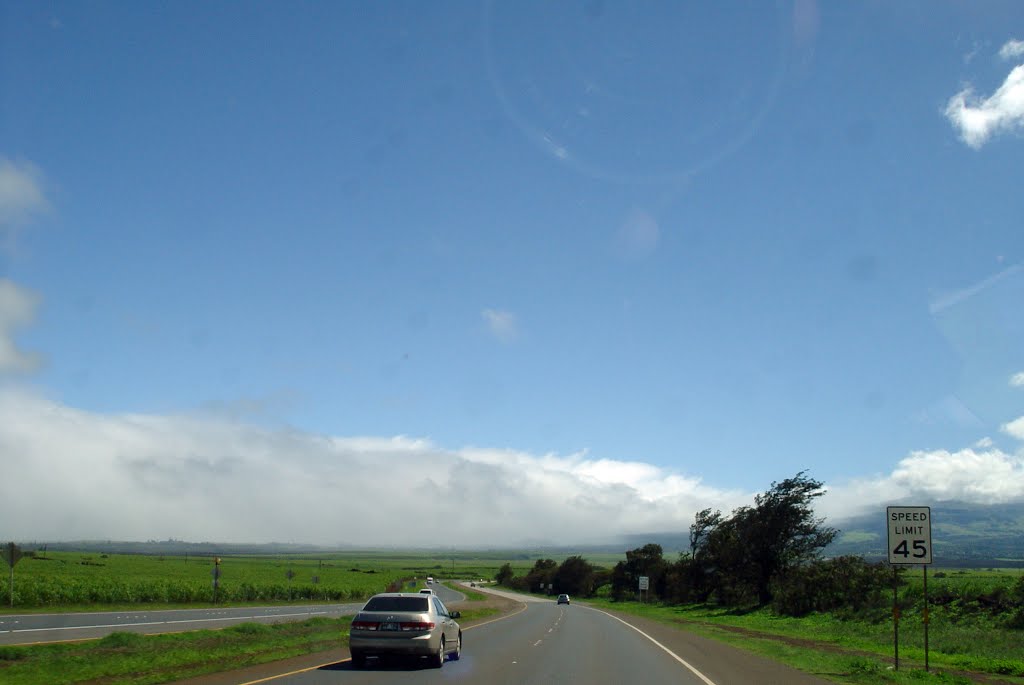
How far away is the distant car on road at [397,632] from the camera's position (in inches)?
707

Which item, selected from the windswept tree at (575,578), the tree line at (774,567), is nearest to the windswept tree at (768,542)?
the tree line at (774,567)

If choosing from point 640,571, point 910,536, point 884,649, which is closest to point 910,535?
point 910,536

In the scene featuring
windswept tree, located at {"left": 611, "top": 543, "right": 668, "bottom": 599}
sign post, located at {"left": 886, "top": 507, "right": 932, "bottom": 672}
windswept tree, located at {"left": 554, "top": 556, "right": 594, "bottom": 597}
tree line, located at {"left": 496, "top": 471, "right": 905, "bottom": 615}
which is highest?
sign post, located at {"left": 886, "top": 507, "right": 932, "bottom": 672}

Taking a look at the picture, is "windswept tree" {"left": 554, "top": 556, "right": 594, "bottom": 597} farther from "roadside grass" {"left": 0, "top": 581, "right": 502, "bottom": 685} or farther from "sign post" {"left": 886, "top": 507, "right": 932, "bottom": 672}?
"sign post" {"left": 886, "top": 507, "right": 932, "bottom": 672}

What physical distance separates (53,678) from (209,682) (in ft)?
9.02

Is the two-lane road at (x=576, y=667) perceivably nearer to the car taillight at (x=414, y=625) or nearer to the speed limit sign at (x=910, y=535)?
the car taillight at (x=414, y=625)

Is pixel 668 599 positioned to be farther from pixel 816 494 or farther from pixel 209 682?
pixel 209 682

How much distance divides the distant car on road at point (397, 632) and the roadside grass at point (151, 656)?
2.70 metres

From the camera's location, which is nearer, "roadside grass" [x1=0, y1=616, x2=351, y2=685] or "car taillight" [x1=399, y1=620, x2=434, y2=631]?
"roadside grass" [x1=0, y1=616, x2=351, y2=685]

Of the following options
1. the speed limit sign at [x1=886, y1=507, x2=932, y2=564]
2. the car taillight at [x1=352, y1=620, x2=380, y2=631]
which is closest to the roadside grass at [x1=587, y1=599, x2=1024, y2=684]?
the speed limit sign at [x1=886, y1=507, x2=932, y2=564]

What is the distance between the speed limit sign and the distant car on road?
10680mm

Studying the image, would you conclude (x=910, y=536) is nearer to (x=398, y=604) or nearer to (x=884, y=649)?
(x=884, y=649)

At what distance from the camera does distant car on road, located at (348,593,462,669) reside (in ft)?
58.9

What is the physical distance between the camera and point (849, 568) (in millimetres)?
52250
